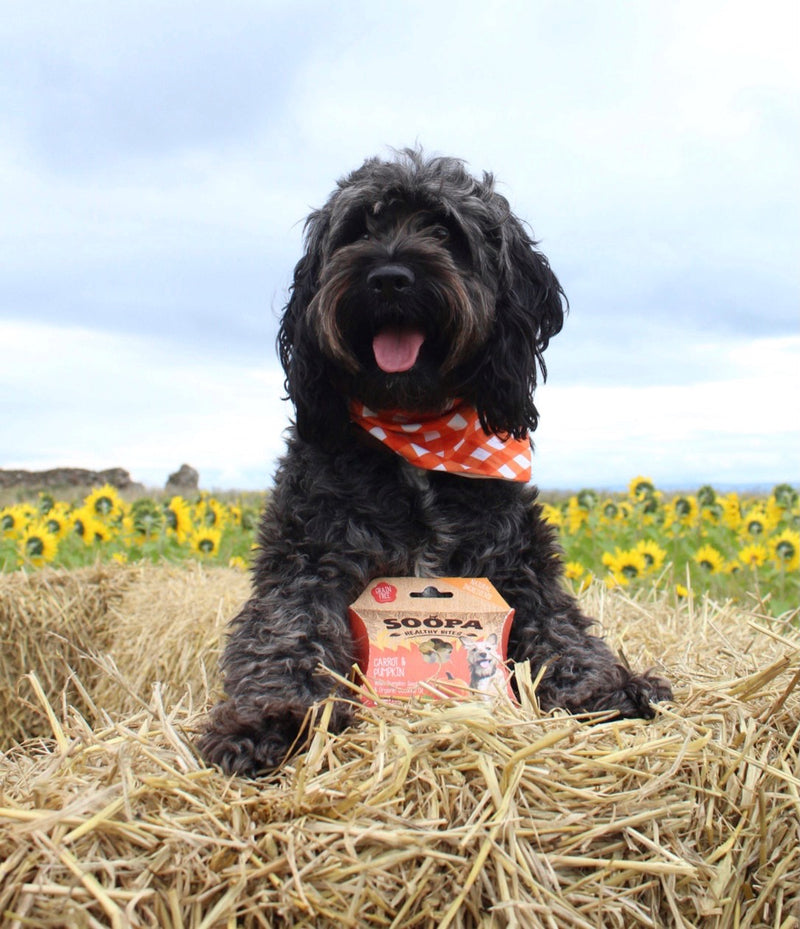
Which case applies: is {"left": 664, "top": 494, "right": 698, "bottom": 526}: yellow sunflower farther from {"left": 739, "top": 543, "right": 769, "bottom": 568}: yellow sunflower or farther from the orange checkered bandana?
the orange checkered bandana

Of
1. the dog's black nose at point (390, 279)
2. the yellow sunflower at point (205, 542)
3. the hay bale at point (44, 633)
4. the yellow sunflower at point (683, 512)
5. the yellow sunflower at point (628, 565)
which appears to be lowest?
the hay bale at point (44, 633)

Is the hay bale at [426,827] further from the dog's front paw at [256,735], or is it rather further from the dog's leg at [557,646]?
the dog's leg at [557,646]

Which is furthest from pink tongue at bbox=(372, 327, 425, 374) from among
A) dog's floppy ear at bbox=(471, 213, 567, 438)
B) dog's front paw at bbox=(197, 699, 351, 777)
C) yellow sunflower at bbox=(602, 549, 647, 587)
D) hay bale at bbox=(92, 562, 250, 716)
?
yellow sunflower at bbox=(602, 549, 647, 587)

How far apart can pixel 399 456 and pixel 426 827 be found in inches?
59.8

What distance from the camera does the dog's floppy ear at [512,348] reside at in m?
3.47

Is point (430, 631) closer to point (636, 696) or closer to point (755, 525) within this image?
point (636, 696)

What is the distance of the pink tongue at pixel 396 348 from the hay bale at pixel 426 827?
122cm

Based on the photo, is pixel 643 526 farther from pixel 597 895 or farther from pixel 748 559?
pixel 597 895

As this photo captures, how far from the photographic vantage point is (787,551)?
708cm

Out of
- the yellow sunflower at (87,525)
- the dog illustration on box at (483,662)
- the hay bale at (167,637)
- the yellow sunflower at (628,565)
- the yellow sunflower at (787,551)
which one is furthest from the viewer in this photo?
the yellow sunflower at (87,525)

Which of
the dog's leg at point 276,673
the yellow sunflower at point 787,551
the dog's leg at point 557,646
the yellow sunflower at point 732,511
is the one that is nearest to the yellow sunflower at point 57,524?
the dog's leg at point 276,673

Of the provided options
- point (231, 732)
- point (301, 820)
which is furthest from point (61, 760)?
point (301, 820)

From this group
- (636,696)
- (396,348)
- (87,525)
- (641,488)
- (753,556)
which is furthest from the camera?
(641,488)

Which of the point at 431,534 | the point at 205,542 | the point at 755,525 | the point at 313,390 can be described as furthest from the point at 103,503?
the point at 755,525
